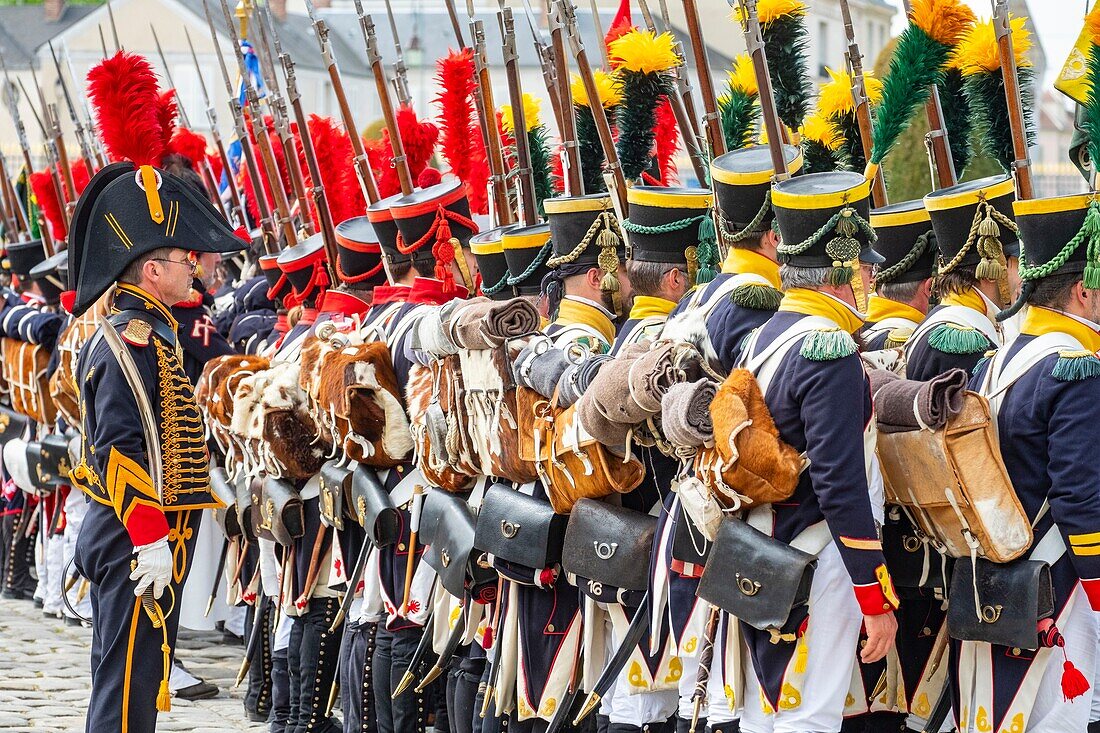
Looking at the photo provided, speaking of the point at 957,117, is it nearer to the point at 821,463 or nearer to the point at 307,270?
the point at 821,463

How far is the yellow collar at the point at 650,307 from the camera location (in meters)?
4.88

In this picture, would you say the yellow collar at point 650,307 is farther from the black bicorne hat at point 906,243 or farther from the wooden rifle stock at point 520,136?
the wooden rifle stock at point 520,136

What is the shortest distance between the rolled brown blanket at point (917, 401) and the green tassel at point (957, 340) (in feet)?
0.78

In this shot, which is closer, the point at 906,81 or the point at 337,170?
the point at 906,81

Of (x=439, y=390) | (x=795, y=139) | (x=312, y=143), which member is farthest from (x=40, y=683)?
(x=795, y=139)

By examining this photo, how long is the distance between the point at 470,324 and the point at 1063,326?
174 cm

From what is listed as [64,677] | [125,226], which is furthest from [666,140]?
[64,677]

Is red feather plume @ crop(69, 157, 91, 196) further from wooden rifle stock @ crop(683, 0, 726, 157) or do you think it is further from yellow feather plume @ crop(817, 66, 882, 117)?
yellow feather plume @ crop(817, 66, 882, 117)

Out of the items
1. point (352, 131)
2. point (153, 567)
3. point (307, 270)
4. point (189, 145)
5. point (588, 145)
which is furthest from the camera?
point (189, 145)

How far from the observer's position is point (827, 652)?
4051 millimetres

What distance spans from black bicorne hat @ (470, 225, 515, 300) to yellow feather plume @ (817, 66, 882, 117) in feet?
3.86

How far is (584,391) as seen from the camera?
4547mm

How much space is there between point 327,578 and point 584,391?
219cm

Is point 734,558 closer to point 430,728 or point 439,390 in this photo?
point 439,390
